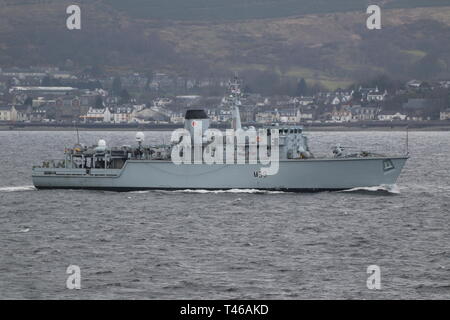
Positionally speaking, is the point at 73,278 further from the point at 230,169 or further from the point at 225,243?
the point at 230,169

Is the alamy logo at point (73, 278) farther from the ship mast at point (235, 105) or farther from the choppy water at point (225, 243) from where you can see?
the ship mast at point (235, 105)

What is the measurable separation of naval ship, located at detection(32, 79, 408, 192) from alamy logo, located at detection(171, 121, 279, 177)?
0.24 ft

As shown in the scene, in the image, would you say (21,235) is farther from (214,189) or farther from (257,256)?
(214,189)

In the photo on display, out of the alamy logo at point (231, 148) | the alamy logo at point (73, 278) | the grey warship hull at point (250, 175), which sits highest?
the alamy logo at point (231, 148)

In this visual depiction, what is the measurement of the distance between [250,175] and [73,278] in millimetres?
26964

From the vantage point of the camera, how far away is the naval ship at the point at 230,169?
60094 millimetres

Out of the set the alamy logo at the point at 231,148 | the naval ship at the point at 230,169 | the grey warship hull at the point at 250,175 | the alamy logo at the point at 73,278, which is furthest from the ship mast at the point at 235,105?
the alamy logo at the point at 73,278

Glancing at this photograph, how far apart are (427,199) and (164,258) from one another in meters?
27.5

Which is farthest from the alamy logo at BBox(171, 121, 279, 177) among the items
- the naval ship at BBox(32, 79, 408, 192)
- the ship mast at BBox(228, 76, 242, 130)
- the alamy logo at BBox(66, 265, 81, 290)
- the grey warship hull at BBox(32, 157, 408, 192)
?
the alamy logo at BBox(66, 265, 81, 290)

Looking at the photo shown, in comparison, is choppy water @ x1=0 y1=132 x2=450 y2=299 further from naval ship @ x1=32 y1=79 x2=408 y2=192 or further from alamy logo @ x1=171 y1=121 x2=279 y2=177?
alamy logo @ x1=171 y1=121 x2=279 y2=177

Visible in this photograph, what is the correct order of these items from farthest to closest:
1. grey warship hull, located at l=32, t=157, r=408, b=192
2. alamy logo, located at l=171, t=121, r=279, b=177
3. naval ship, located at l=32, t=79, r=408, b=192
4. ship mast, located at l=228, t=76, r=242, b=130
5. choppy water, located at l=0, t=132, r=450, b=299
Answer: ship mast, located at l=228, t=76, r=242, b=130 → alamy logo, located at l=171, t=121, r=279, b=177 → naval ship, located at l=32, t=79, r=408, b=192 → grey warship hull, located at l=32, t=157, r=408, b=192 → choppy water, located at l=0, t=132, r=450, b=299

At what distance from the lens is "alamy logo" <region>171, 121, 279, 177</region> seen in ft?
199

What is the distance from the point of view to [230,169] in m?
61.0

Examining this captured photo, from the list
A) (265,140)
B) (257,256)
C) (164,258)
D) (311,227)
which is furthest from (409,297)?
(265,140)
